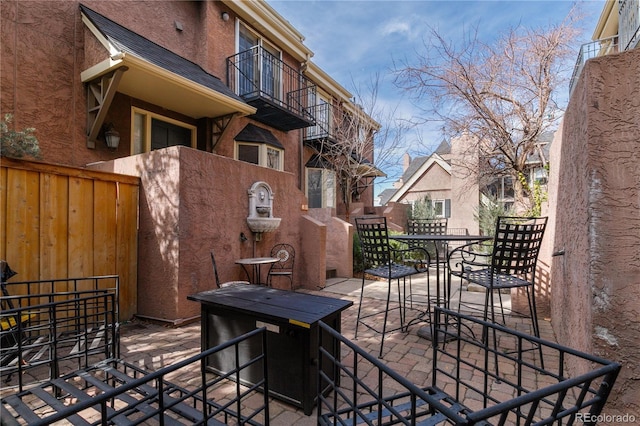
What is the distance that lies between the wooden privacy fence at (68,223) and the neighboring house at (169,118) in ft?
0.56

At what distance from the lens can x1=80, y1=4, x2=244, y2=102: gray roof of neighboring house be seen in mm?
4928

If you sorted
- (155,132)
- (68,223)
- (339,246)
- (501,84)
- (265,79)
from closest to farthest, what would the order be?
(68,223), (155,132), (501,84), (339,246), (265,79)

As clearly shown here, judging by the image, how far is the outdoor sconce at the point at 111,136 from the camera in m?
5.47

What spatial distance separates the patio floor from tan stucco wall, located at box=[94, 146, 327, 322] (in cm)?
33

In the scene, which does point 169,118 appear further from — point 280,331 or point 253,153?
point 280,331

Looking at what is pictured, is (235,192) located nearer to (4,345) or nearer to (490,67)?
(4,345)

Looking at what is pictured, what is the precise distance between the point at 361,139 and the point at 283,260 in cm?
600

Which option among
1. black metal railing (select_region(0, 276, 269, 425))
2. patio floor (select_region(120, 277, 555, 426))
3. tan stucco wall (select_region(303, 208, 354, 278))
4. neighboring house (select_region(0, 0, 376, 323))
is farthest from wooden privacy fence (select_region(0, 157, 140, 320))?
tan stucco wall (select_region(303, 208, 354, 278))

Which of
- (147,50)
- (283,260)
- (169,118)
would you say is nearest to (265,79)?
(169,118)

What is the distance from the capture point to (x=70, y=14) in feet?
17.2

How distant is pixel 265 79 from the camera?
8664 mm

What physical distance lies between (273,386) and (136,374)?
1.24 m

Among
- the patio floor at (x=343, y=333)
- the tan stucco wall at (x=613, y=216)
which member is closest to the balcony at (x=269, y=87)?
the patio floor at (x=343, y=333)

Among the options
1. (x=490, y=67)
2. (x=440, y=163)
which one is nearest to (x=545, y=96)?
(x=490, y=67)
